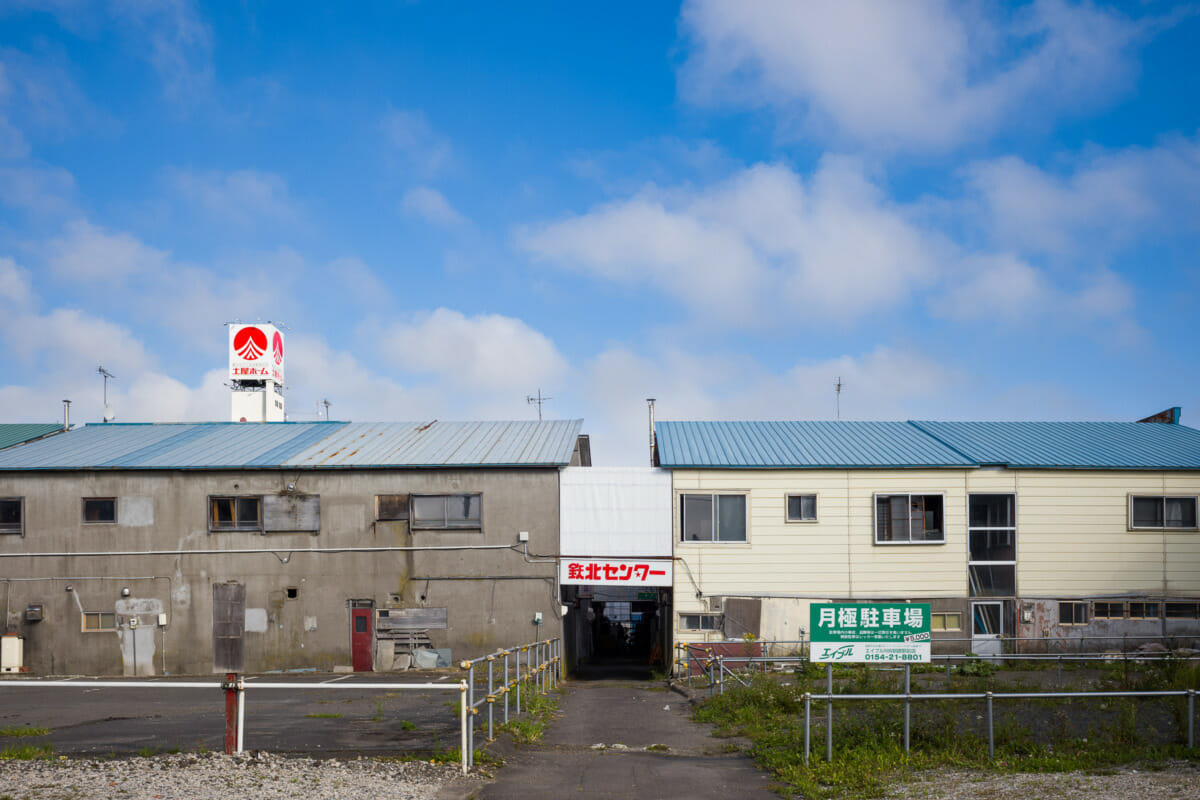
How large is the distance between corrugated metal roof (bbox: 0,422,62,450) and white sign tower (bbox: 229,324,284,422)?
29.5 ft

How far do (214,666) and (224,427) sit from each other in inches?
382

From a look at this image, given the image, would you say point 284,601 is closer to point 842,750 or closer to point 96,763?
point 96,763

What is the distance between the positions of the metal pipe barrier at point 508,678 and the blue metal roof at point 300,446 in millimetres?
6017

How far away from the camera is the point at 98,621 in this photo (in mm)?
27797

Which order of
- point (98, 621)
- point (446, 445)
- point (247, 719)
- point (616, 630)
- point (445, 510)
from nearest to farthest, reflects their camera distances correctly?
point (247, 719) → point (98, 621) → point (445, 510) → point (446, 445) → point (616, 630)

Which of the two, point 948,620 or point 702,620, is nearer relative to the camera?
point 702,620

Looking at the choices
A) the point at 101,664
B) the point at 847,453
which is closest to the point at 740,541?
the point at 847,453

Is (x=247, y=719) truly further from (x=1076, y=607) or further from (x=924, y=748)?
(x=1076, y=607)

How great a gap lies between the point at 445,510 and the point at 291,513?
4.64m

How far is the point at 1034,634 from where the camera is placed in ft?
90.3

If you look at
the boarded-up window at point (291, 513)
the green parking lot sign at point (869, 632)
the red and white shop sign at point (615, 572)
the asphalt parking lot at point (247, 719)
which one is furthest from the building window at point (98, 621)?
the green parking lot sign at point (869, 632)

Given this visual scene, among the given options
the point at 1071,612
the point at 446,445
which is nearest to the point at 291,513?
the point at 446,445

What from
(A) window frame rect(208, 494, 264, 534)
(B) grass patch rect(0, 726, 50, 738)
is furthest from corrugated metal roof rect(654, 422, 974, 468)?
(B) grass patch rect(0, 726, 50, 738)

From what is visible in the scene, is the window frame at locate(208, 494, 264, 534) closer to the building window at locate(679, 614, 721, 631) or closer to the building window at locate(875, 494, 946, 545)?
the building window at locate(679, 614, 721, 631)
